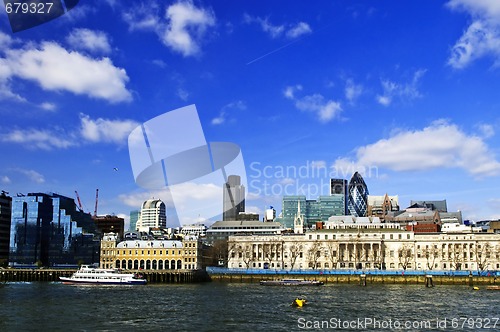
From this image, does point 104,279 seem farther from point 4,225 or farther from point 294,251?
point 4,225

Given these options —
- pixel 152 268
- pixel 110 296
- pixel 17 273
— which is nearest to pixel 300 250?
pixel 152 268

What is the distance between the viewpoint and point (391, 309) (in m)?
60.1

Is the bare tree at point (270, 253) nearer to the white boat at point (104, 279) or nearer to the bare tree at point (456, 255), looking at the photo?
the white boat at point (104, 279)

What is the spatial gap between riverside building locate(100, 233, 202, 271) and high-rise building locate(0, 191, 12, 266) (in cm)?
6314

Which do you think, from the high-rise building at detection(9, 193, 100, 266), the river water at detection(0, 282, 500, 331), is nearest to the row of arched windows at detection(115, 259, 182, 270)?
the high-rise building at detection(9, 193, 100, 266)

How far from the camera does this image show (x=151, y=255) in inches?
5531

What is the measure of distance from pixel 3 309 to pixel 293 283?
57056 mm

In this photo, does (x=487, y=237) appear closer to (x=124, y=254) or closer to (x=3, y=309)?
(x=124, y=254)

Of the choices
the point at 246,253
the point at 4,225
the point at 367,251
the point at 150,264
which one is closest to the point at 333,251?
the point at 367,251

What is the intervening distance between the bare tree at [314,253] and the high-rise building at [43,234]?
8824 cm

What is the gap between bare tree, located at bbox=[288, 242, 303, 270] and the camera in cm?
13488

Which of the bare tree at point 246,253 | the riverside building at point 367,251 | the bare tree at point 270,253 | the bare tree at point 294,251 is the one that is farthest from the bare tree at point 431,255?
the bare tree at point 246,253

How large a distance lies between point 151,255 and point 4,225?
8101cm

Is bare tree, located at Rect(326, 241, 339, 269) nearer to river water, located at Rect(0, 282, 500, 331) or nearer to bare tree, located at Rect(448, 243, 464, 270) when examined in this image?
bare tree, located at Rect(448, 243, 464, 270)
